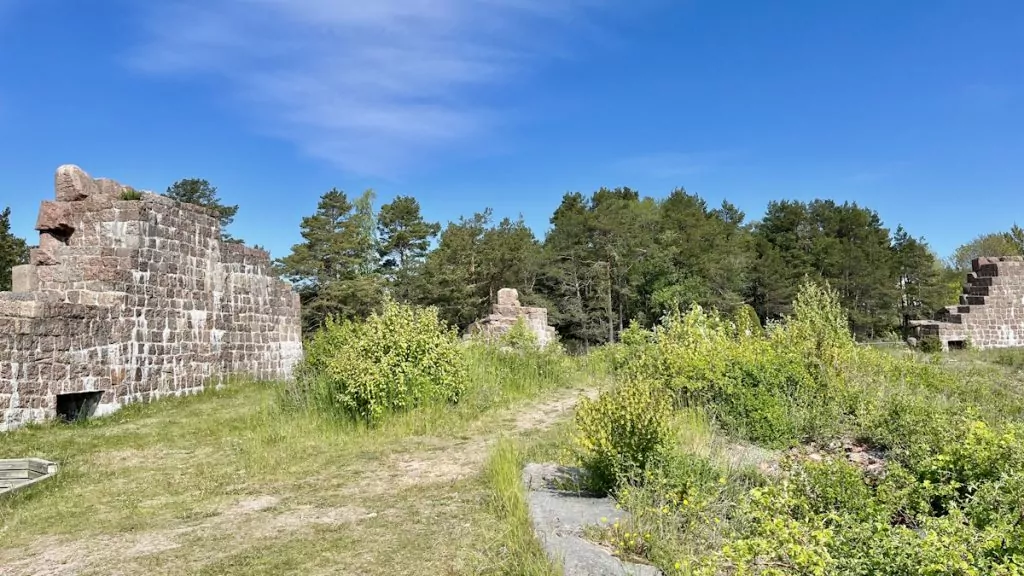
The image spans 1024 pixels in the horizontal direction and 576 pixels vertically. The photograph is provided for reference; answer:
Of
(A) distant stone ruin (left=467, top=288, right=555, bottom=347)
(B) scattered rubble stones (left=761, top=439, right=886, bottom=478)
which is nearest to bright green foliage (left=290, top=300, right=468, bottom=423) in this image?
(B) scattered rubble stones (left=761, top=439, right=886, bottom=478)

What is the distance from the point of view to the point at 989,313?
975 inches

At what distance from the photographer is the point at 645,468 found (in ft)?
16.9

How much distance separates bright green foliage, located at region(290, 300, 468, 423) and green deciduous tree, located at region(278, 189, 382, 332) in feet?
88.0

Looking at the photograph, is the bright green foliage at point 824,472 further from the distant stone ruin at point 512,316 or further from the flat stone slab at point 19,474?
the distant stone ruin at point 512,316

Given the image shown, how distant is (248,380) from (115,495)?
26.5 feet

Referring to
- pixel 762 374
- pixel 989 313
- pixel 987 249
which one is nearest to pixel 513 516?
pixel 762 374

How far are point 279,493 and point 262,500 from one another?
225mm

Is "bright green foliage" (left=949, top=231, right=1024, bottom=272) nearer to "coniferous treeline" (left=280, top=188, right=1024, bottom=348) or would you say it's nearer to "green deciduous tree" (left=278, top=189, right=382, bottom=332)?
"coniferous treeline" (left=280, top=188, right=1024, bottom=348)

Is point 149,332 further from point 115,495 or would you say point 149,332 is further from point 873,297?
point 873,297

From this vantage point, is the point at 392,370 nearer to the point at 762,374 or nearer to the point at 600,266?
the point at 762,374

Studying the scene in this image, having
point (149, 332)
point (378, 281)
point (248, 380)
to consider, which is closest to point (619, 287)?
point (378, 281)

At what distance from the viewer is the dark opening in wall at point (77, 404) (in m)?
10.3

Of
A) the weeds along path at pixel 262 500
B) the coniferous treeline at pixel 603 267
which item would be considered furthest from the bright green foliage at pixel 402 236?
the weeds along path at pixel 262 500

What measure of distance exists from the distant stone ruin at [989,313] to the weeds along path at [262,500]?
844 inches
